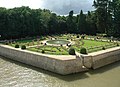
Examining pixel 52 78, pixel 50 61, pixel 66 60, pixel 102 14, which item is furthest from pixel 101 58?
pixel 102 14

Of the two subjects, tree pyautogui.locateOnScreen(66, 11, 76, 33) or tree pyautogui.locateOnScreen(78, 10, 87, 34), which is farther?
tree pyautogui.locateOnScreen(66, 11, 76, 33)

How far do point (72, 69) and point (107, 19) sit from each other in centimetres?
2216

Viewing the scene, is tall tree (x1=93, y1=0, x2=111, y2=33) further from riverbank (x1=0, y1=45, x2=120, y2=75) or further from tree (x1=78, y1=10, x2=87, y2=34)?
riverbank (x1=0, y1=45, x2=120, y2=75)

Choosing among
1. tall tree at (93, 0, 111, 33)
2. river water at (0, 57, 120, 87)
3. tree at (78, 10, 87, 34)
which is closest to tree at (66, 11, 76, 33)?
tree at (78, 10, 87, 34)

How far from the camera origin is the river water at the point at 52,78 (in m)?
21.6

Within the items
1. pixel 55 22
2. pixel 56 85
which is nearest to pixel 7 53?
pixel 56 85

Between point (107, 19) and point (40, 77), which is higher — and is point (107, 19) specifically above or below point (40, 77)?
above

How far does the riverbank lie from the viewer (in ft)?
79.8

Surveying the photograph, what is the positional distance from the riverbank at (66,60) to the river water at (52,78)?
0.65 meters

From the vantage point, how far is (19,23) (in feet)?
144

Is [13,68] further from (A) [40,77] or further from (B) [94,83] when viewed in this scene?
(B) [94,83]

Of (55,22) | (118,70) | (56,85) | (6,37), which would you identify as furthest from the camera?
(55,22)

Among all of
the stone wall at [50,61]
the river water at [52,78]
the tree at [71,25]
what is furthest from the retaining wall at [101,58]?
the tree at [71,25]

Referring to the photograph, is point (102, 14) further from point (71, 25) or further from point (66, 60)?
point (66, 60)
